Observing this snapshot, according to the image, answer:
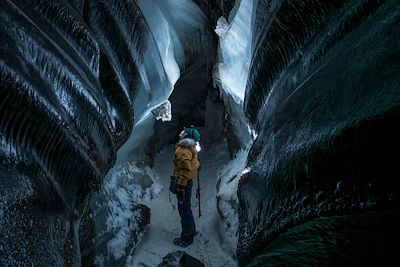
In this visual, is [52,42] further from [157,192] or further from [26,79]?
[157,192]

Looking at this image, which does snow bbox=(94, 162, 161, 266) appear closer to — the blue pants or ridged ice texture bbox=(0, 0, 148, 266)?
Answer: the blue pants

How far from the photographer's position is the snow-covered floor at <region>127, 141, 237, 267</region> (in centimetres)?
604

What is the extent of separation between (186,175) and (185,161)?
166 millimetres

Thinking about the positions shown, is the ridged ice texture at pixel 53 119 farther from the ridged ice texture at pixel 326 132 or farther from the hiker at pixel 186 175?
the hiker at pixel 186 175

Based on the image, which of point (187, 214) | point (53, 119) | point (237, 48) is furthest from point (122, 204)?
point (53, 119)

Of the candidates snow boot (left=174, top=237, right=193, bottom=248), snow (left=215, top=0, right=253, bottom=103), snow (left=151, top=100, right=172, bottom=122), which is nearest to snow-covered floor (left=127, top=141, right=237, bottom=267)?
snow boot (left=174, top=237, right=193, bottom=248)

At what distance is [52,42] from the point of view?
2.87 meters

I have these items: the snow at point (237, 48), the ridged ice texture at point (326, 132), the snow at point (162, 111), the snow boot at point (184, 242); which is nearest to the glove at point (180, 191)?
the snow boot at point (184, 242)

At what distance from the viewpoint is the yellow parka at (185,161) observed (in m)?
6.00

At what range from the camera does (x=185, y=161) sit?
5984 mm

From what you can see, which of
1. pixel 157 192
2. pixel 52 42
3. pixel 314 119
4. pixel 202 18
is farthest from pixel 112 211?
pixel 314 119

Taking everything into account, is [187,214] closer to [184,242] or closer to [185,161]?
[184,242]

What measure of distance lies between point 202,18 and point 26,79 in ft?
16.3

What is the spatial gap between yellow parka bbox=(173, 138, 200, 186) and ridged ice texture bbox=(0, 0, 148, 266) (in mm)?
2209
